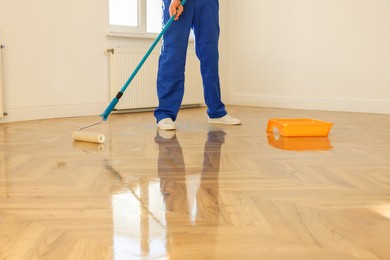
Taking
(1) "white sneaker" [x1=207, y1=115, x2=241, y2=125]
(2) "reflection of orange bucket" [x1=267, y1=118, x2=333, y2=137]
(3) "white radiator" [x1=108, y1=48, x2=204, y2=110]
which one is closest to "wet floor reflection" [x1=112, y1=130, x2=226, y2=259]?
(2) "reflection of orange bucket" [x1=267, y1=118, x2=333, y2=137]

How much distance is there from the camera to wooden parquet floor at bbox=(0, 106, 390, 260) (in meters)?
1.03

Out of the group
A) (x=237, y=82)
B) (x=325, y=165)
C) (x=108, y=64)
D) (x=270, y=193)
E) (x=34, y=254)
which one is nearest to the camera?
(x=34, y=254)

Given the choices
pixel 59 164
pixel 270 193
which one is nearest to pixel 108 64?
pixel 59 164

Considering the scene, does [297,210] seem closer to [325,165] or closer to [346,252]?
[346,252]

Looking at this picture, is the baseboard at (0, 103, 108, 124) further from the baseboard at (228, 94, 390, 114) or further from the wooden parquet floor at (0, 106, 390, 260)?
the baseboard at (228, 94, 390, 114)

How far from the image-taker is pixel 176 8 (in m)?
2.90

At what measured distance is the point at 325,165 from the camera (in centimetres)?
189

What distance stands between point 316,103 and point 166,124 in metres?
2.02

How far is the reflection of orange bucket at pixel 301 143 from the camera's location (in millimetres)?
2297

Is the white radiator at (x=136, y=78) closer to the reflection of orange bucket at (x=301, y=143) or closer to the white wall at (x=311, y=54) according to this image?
the white wall at (x=311, y=54)

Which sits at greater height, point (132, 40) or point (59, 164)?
point (132, 40)

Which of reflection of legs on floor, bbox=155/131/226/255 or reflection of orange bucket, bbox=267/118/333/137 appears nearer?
reflection of legs on floor, bbox=155/131/226/255

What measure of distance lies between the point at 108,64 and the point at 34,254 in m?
3.21

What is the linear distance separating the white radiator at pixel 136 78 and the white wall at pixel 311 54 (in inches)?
25.4
